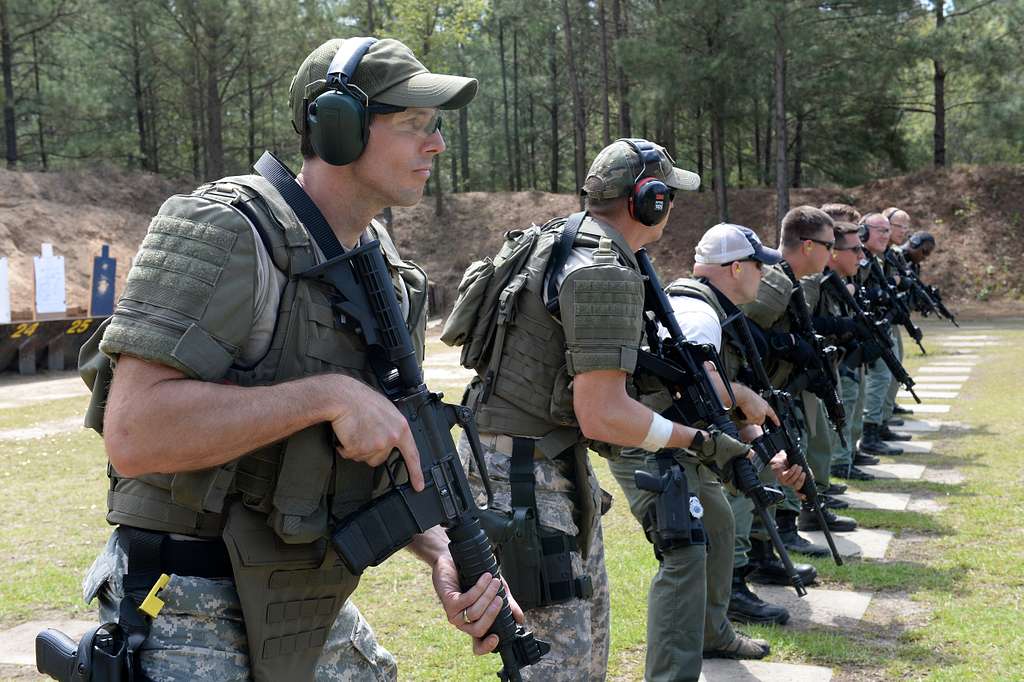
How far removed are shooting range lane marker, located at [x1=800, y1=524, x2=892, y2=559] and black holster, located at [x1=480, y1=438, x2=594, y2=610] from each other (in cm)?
393

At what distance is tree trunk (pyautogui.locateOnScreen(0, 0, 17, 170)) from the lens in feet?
100

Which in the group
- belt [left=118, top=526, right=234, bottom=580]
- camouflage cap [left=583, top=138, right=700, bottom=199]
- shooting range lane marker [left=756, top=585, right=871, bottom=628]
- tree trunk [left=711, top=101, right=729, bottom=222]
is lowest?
shooting range lane marker [left=756, top=585, right=871, bottom=628]

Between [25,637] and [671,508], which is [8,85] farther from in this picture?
[671,508]

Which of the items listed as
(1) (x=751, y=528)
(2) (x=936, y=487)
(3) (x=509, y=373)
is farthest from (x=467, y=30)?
(3) (x=509, y=373)

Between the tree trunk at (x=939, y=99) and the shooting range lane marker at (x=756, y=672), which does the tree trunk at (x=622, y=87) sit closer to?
the tree trunk at (x=939, y=99)

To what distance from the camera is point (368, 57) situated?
2.21 metres

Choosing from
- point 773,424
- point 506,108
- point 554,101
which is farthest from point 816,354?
point 506,108

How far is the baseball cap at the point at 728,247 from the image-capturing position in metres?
4.79

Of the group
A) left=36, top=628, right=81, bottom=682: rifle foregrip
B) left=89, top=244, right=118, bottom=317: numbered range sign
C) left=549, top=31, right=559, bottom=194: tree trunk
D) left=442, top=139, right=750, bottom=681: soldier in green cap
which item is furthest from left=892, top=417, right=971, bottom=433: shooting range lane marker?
left=549, top=31, right=559, bottom=194: tree trunk

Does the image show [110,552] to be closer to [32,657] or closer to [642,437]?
[642,437]

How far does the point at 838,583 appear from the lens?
614 centimetres

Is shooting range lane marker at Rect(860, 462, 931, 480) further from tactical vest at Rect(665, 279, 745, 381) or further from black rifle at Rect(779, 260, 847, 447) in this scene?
tactical vest at Rect(665, 279, 745, 381)

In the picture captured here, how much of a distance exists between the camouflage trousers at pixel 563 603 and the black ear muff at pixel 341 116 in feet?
4.83

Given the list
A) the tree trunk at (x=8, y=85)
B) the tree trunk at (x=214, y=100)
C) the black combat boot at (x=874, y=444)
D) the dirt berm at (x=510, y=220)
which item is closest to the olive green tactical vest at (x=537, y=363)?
the black combat boot at (x=874, y=444)
